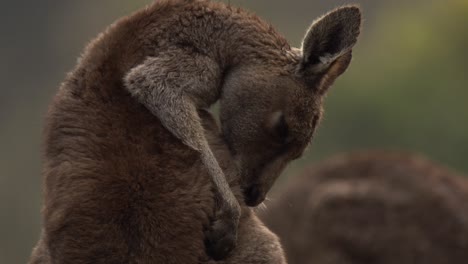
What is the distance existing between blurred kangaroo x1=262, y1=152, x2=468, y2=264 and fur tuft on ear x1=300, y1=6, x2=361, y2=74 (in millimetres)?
6008

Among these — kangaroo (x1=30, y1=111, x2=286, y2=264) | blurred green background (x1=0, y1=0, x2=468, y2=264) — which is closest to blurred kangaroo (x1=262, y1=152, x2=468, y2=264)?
kangaroo (x1=30, y1=111, x2=286, y2=264)

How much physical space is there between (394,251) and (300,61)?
622 cm

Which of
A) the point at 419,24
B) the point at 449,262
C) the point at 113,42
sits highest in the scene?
the point at 113,42

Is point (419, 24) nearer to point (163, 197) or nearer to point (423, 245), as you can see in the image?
point (423, 245)

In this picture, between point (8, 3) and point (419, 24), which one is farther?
point (8, 3)

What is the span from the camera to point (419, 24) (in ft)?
142

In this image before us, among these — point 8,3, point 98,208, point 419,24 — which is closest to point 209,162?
point 98,208

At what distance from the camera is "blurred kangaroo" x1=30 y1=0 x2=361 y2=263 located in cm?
671

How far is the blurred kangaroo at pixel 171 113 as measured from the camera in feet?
22.0

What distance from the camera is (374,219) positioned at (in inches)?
535

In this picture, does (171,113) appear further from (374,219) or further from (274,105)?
(374,219)

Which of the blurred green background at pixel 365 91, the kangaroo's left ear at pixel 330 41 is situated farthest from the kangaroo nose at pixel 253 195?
the blurred green background at pixel 365 91

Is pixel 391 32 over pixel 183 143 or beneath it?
beneath

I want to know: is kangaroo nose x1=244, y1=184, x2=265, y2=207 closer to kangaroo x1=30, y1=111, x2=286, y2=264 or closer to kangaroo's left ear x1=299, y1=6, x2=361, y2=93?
kangaroo x1=30, y1=111, x2=286, y2=264
